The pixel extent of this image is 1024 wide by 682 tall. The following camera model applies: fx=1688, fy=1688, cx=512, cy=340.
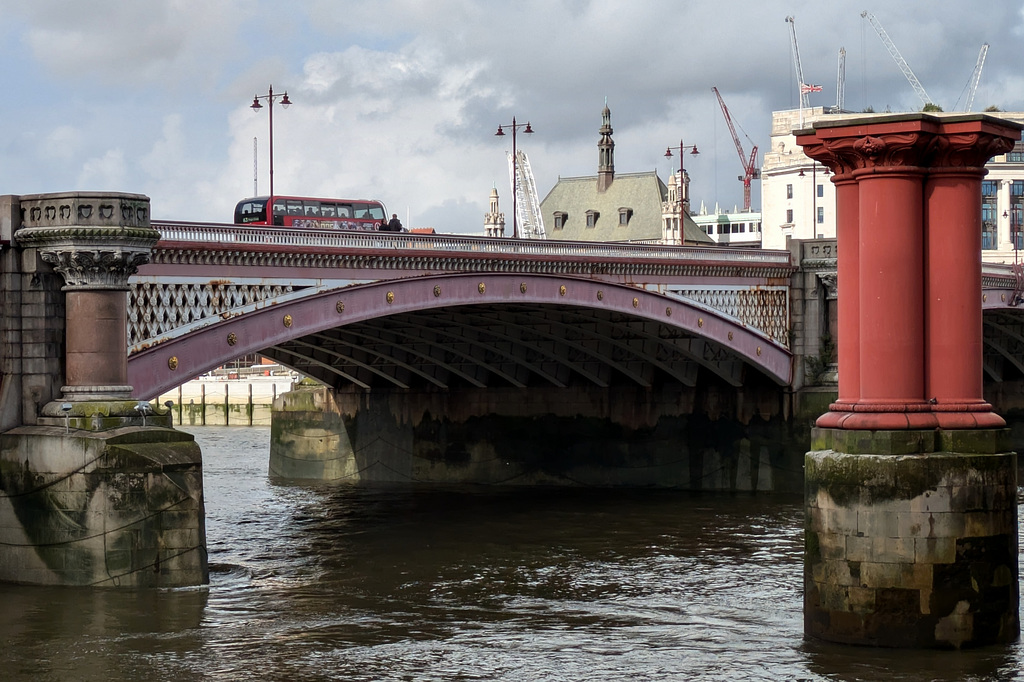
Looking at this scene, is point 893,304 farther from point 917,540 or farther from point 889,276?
point 917,540

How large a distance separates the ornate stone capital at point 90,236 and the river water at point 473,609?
482 cm

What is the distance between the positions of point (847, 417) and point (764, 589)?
24.6 feet

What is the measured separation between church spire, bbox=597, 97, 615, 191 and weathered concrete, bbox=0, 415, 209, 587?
3768 inches

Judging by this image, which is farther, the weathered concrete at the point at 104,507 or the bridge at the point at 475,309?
the bridge at the point at 475,309

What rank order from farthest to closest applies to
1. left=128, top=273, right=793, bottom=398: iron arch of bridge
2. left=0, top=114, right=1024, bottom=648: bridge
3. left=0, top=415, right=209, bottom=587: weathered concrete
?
1. left=128, top=273, right=793, bottom=398: iron arch of bridge
2. left=0, top=415, right=209, bottom=587: weathered concrete
3. left=0, top=114, right=1024, bottom=648: bridge

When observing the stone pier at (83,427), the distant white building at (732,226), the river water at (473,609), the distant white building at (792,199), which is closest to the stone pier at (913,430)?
the river water at (473,609)

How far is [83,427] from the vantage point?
83.9 feet

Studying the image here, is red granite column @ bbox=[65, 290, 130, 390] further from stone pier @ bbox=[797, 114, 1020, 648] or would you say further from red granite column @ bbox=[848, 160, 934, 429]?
red granite column @ bbox=[848, 160, 934, 429]

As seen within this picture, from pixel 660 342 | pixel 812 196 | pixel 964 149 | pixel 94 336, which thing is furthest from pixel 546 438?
pixel 812 196

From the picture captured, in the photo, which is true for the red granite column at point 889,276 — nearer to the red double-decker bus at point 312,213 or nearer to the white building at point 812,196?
the red double-decker bus at point 312,213

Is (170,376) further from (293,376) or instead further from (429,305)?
(293,376)

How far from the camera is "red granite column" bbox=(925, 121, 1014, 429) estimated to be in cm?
2033

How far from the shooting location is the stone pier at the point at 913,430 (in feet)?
64.6

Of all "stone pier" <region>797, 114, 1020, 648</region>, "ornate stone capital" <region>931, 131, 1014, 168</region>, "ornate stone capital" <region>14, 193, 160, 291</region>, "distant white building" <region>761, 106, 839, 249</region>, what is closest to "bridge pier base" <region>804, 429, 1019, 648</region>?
"stone pier" <region>797, 114, 1020, 648</region>
